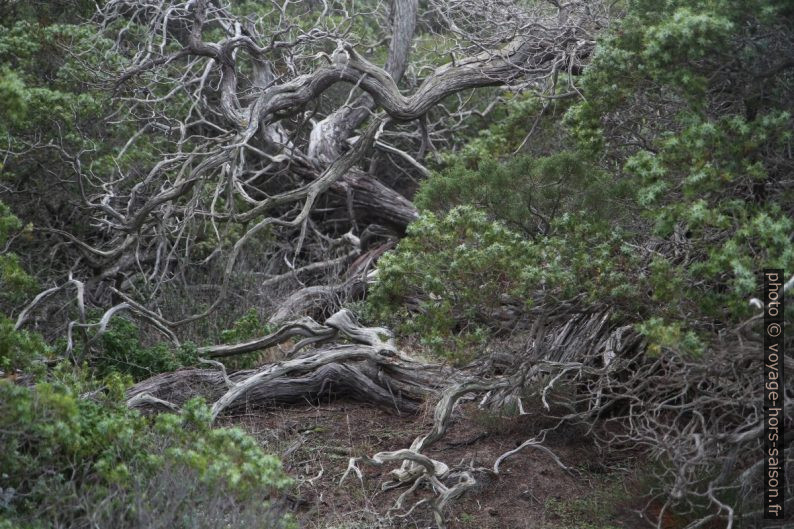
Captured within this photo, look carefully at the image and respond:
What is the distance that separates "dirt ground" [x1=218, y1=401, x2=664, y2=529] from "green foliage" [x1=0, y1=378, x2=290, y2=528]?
4.09 ft

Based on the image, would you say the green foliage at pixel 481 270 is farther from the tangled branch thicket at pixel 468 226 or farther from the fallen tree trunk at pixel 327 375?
the fallen tree trunk at pixel 327 375

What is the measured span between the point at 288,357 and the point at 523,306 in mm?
2397

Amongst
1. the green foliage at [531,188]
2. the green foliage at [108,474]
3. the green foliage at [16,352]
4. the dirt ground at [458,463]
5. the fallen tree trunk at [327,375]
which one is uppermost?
the green foliage at [531,188]

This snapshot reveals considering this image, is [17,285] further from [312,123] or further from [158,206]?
[312,123]

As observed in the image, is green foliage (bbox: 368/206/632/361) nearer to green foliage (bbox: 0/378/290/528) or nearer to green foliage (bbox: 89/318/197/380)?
green foliage (bbox: 0/378/290/528)

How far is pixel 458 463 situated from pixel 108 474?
2.90 meters

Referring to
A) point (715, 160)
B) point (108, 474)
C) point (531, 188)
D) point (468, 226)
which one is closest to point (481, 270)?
point (468, 226)

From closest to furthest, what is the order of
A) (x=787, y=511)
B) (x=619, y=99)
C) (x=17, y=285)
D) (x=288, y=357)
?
1. (x=787, y=511)
2. (x=619, y=99)
3. (x=17, y=285)
4. (x=288, y=357)

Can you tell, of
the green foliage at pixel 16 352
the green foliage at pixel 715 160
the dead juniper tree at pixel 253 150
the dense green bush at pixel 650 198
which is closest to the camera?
the green foliage at pixel 715 160

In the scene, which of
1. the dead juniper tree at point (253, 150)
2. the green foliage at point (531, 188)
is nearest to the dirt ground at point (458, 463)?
the dead juniper tree at point (253, 150)

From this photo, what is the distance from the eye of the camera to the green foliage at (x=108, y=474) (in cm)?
442

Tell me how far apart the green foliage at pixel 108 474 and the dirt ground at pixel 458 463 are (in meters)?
1.25

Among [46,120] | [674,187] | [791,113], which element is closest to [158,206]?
[46,120]

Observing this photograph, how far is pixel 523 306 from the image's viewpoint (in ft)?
20.4
